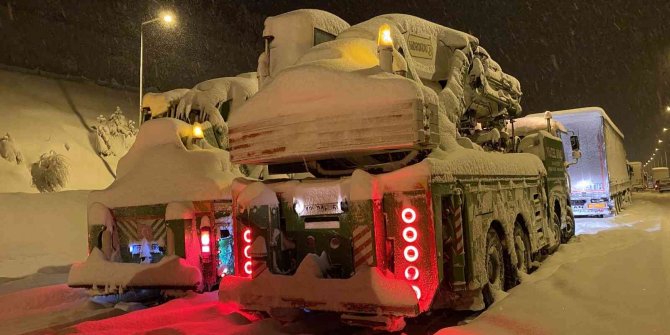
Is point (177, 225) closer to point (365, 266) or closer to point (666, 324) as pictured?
point (365, 266)

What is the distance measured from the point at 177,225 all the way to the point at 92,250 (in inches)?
56.6

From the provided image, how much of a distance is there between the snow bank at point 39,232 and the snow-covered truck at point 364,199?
835 centimetres

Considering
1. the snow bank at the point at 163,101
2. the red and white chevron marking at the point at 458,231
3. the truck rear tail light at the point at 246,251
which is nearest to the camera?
the red and white chevron marking at the point at 458,231

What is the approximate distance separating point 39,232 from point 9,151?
39.8 feet

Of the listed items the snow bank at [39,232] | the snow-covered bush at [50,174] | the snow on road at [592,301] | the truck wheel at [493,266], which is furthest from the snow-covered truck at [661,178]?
the truck wheel at [493,266]

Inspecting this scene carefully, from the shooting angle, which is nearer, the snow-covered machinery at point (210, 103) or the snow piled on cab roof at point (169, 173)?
the snow piled on cab roof at point (169, 173)

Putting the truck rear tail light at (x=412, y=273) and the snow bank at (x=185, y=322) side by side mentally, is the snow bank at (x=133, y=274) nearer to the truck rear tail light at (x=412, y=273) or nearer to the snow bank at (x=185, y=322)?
the snow bank at (x=185, y=322)

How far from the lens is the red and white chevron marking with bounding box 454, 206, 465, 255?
16.1 feet

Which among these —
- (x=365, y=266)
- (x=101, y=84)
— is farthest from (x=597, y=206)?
(x=101, y=84)

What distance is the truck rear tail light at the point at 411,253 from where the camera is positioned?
15.2ft

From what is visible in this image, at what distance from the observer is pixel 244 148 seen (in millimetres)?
5711

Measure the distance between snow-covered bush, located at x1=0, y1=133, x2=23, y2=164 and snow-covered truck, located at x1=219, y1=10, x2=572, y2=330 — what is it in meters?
21.3

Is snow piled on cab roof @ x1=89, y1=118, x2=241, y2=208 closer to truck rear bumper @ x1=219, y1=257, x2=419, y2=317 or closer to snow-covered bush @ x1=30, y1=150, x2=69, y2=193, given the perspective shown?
truck rear bumper @ x1=219, y1=257, x2=419, y2=317

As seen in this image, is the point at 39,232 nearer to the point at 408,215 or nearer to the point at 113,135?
the point at 408,215
